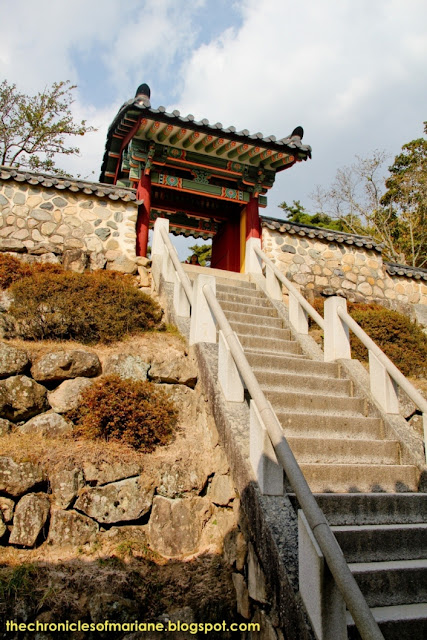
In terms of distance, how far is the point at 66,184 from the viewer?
9.45 meters

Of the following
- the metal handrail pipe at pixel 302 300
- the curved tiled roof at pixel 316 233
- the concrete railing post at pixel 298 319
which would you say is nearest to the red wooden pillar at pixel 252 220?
the curved tiled roof at pixel 316 233

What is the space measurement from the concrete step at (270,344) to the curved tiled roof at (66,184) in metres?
4.56

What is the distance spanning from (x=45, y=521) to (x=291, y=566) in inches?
85.4

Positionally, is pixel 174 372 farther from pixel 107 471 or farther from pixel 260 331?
pixel 260 331

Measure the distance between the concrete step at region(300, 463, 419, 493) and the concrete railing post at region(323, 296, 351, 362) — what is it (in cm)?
207

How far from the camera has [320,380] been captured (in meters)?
5.95

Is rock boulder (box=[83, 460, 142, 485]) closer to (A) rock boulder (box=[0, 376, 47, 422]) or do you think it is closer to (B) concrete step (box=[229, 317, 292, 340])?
(A) rock boulder (box=[0, 376, 47, 422])

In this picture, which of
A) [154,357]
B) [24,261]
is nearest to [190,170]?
[24,261]

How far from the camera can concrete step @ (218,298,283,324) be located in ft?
25.6

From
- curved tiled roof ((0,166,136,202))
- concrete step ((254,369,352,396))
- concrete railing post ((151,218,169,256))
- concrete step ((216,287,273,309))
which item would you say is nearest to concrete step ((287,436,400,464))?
concrete step ((254,369,352,396))

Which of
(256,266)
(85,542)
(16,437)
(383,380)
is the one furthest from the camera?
(256,266)

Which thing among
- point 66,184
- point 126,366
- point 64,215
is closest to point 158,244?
point 64,215

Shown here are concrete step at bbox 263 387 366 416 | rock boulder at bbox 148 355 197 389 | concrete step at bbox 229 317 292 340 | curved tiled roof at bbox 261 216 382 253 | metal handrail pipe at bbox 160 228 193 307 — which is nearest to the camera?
concrete step at bbox 263 387 366 416

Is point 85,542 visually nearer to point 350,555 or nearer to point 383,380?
→ point 350,555
